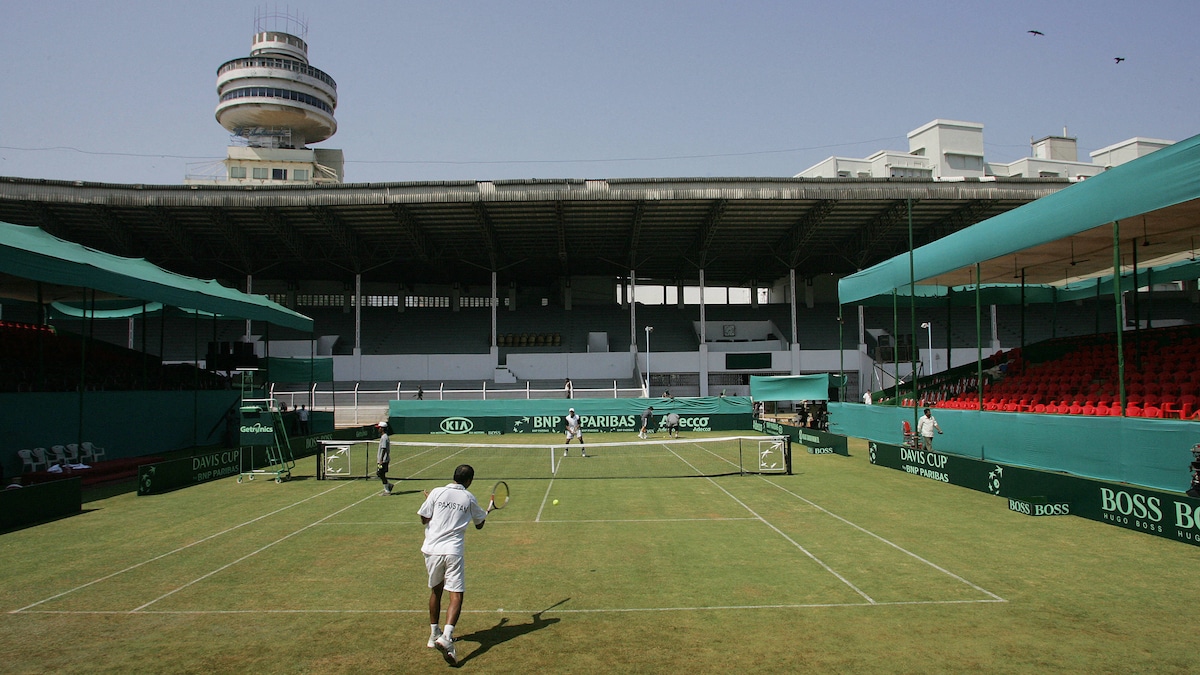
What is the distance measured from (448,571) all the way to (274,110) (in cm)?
8286

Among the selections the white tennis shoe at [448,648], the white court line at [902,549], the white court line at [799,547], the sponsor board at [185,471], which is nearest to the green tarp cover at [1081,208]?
the white court line at [902,549]

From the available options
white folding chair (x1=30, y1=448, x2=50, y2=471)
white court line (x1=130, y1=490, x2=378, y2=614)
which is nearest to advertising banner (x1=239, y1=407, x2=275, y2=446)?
white folding chair (x1=30, y1=448, x2=50, y2=471)

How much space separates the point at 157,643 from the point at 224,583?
2593mm

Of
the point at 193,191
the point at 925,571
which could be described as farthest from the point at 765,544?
the point at 193,191

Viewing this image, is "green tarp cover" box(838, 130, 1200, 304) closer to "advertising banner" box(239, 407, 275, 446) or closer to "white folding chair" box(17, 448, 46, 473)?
"advertising banner" box(239, 407, 275, 446)

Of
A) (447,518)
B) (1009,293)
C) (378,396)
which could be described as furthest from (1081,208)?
(378,396)

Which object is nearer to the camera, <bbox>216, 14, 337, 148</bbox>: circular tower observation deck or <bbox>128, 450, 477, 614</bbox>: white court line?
<bbox>128, 450, 477, 614</bbox>: white court line

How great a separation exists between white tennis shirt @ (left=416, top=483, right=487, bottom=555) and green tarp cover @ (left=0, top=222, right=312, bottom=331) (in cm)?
1727

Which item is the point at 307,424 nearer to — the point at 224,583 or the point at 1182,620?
the point at 224,583

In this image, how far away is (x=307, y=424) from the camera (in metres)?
37.4

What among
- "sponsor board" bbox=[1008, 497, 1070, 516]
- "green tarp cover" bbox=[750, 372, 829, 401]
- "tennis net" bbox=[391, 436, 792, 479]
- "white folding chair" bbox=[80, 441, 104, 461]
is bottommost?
"tennis net" bbox=[391, 436, 792, 479]

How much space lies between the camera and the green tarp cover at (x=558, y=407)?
41969 millimetres

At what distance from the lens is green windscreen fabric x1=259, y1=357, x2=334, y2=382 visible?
129ft

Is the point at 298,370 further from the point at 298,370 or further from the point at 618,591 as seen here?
the point at 618,591
